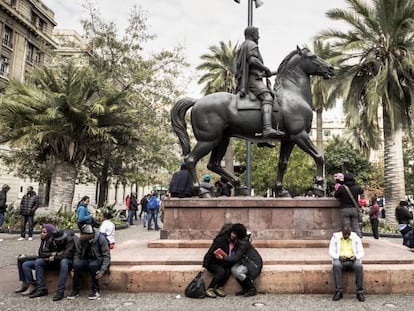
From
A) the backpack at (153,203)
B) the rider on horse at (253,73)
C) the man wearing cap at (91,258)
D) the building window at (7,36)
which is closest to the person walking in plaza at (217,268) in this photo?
the man wearing cap at (91,258)

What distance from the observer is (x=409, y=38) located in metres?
16.2

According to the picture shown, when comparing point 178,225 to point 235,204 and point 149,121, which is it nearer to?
point 235,204

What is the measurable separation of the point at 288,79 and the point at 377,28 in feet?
37.3

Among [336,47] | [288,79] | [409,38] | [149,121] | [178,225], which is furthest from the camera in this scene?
[149,121]

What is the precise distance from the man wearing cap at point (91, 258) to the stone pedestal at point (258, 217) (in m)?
2.01

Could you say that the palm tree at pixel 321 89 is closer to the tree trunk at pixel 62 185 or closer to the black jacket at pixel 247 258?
the tree trunk at pixel 62 185

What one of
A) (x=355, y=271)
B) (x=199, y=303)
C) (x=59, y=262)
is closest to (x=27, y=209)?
(x=59, y=262)

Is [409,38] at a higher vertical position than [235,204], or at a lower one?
higher

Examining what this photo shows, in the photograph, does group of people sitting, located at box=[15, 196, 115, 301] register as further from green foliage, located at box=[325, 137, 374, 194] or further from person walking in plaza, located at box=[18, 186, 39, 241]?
green foliage, located at box=[325, 137, 374, 194]

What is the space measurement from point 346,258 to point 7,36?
39.6m

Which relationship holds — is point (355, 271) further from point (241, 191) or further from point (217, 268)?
point (241, 191)

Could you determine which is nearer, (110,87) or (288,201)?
(288,201)

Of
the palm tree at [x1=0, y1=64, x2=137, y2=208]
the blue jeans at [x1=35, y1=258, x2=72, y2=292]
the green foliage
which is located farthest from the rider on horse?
the green foliage

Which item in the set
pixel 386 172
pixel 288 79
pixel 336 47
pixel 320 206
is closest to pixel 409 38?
pixel 336 47
